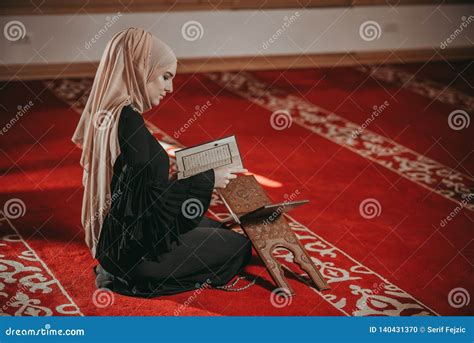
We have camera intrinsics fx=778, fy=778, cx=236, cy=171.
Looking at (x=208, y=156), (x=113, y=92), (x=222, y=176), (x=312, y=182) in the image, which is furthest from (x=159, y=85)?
(x=312, y=182)

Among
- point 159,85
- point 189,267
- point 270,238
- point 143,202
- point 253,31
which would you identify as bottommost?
point 189,267

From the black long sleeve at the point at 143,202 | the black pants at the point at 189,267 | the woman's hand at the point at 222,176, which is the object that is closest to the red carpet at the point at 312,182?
the black pants at the point at 189,267

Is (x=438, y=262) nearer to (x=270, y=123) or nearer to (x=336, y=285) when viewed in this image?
(x=336, y=285)

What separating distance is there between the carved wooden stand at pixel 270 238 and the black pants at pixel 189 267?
127 millimetres

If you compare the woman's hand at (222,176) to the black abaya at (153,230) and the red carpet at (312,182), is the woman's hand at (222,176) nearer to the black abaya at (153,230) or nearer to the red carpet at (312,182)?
the black abaya at (153,230)

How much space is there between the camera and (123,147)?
3535mm

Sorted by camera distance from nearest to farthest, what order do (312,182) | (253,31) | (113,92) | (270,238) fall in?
(113,92), (270,238), (312,182), (253,31)

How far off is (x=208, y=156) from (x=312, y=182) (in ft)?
6.34

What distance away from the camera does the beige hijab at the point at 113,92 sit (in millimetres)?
3482

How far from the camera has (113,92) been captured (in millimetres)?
3529

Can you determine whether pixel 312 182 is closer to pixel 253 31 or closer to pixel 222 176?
pixel 222 176

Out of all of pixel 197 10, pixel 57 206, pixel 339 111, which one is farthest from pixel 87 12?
pixel 57 206

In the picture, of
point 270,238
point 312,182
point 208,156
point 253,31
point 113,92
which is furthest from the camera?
point 253,31

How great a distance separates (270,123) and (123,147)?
348 cm
